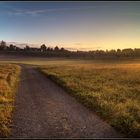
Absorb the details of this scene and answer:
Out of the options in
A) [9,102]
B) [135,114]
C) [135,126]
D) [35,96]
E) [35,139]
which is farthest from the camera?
[35,96]

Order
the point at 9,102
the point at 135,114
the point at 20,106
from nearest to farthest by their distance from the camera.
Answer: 1. the point at 135,114
2. the point at 20,106
3. the point at 9,102

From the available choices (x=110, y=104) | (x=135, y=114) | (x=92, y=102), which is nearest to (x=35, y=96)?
(x=92, y=102)

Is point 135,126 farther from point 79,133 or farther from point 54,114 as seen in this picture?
point 54,114

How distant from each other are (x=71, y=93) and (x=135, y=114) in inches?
276

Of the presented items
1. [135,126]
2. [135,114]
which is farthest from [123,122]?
[135,114]

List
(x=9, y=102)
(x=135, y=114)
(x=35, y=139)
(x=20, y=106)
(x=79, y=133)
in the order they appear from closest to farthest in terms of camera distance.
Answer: (x=35, y=139), (x=79, y=133), (x=135, y=114), (x=20, y=106), (x=9, y=102)

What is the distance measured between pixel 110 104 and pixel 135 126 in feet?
13.6

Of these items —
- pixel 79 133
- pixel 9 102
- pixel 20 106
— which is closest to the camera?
pixel 79 133

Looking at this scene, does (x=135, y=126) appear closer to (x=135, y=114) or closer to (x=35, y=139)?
(x=135, y=114)

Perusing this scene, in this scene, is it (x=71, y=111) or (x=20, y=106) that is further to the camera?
(x=20, y=106)

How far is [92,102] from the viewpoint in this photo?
51.1ft

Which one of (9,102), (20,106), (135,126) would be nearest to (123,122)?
(135,126)

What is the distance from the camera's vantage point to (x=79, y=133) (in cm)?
1020

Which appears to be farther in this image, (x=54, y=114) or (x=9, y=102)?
(x=9, y=102)
